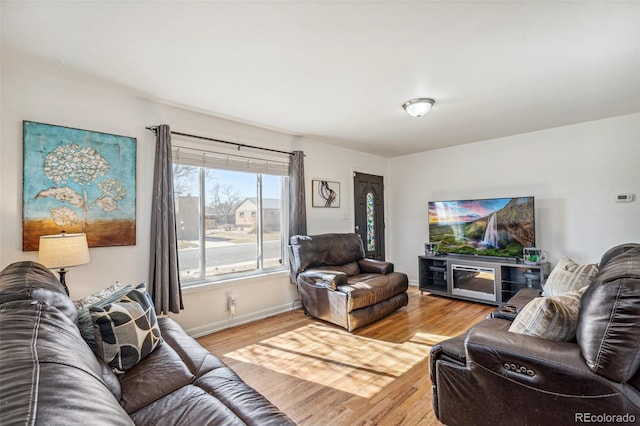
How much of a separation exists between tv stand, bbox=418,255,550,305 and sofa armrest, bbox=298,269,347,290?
1965 mm

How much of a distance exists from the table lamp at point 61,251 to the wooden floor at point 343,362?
1.46 meters

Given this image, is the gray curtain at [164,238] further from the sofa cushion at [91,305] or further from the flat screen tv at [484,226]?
the flat screen tv at [484,226]

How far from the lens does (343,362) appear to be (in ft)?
8.48

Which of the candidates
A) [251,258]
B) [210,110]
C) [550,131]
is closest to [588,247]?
[550,131]

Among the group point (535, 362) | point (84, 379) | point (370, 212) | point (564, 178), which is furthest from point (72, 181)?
point (564, 178)

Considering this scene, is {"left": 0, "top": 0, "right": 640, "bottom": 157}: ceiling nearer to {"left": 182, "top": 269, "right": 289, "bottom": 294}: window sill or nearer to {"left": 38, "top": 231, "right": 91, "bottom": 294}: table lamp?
{"left": 38, "top": 231, "right": 91, "bottom": 294}: table lamp

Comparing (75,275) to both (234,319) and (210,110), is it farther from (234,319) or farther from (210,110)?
(210,110)

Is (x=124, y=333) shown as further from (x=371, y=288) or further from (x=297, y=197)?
(x=297, y=197)

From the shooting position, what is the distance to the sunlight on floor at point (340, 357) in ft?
7.55

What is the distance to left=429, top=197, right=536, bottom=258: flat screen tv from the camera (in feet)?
13.3

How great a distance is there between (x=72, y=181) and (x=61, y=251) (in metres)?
0.74

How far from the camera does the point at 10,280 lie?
1354 mm

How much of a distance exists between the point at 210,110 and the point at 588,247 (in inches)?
197

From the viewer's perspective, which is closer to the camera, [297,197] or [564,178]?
[564,178]
